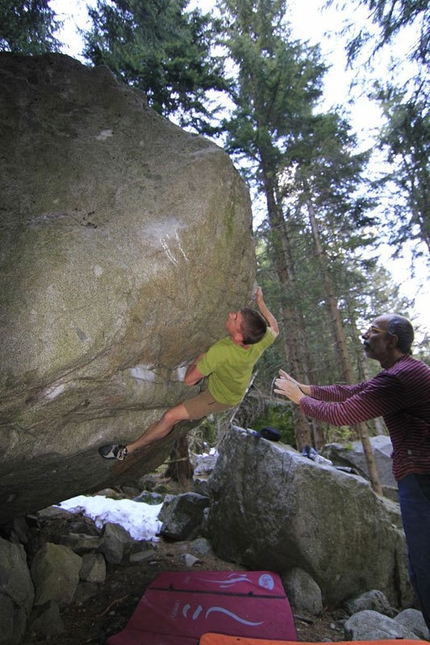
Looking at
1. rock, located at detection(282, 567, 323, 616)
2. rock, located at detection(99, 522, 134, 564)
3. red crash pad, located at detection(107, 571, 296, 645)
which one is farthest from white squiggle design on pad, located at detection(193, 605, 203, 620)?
rock, located at detection(99, 522, 134, 564)

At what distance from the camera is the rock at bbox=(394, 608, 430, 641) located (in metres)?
4.40

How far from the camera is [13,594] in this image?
4.18 metres

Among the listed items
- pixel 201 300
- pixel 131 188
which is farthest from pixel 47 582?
pixel 131 188

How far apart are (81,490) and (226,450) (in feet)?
9.05

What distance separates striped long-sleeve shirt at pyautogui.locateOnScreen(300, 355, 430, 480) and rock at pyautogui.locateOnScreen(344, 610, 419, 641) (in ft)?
6.37

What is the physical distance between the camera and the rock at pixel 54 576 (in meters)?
4.77

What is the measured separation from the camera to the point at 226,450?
7.26m

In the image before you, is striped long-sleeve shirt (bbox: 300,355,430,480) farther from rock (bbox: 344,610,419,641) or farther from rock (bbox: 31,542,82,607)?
rock (bbox: 31,542,82,607)

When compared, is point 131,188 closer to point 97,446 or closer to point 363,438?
point 97,446

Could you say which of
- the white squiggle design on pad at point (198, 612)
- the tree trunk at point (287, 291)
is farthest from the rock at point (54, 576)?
the tree trunk at point (287, 291)

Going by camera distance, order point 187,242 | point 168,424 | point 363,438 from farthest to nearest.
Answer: point 363,438
point 168,424
point 187,242

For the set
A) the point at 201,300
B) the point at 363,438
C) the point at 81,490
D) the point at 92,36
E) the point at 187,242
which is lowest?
the point at 363,438

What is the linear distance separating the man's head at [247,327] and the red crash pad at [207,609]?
3.50 m

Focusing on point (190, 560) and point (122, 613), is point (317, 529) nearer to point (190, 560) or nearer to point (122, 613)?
point (190, 560)
